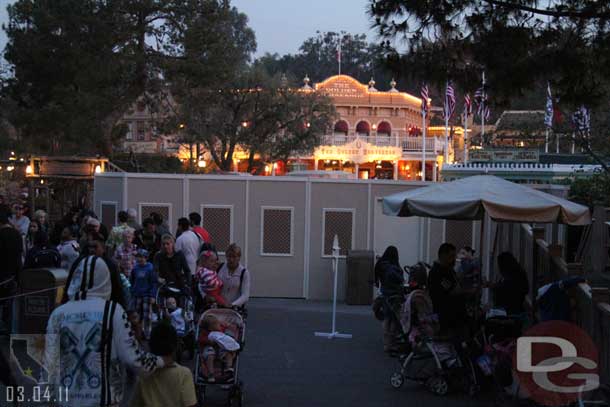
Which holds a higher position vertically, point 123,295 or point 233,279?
point 123,295

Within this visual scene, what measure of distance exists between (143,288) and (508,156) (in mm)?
20492

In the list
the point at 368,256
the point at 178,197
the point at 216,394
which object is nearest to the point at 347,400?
the point at 216,394

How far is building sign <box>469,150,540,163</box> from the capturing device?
29.0 metres

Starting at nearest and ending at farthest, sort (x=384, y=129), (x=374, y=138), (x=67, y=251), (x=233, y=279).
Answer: (x=233, y=279) → (x=67, y=251) → (x=374, y=138) → (x=384, y=129)

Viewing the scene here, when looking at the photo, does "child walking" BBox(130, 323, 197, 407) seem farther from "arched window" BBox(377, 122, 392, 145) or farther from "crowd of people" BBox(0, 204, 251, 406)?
"arched window" BBox(377, 122, 392, 145)

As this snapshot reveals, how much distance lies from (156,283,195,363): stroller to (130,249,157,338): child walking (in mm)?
106

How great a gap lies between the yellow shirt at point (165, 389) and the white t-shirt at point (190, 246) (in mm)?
8347

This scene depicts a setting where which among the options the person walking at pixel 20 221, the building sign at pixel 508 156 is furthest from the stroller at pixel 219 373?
the building sign at pixel 508 156

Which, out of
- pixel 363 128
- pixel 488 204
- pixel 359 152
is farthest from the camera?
pixel 363 128

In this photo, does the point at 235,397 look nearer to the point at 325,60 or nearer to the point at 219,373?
the point at 219,373

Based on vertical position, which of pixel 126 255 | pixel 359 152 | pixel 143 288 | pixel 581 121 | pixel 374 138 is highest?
pixel 374 138

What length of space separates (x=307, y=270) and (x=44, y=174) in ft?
27.4

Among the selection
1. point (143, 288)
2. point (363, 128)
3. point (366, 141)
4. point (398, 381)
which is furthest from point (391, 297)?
point (363, 128)

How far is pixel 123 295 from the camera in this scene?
689cm
